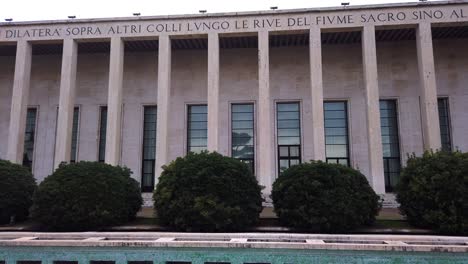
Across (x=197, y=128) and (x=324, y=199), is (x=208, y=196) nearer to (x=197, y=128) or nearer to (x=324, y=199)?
(x=324, y=199)

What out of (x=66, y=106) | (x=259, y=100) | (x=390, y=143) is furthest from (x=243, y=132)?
(x=66, y=106)

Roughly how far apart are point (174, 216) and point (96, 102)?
47.0ft

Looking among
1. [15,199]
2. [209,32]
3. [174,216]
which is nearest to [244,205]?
[174,216]

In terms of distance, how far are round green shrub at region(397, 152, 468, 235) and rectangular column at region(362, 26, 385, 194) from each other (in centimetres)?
623

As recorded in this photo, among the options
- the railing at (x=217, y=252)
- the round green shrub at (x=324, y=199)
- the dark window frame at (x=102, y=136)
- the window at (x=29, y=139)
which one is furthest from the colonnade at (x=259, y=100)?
the railing at (x=217, y=252)

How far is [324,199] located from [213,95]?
411 inches

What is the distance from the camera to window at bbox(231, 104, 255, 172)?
23406 millimetres

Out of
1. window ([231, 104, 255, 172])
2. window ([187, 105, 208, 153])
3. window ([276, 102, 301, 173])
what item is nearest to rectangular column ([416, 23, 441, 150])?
window ([276, 102, 301, 173])

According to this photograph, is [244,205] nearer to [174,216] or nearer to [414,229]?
[174,216]

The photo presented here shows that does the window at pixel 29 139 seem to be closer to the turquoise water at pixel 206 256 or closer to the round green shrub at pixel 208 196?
the round green shrub at pixel 208 196

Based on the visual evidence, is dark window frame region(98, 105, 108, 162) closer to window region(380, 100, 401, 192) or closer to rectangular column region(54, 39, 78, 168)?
rectangular column region(54, 39, 78, 168)

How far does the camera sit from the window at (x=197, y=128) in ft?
78.0

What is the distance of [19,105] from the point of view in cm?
2175

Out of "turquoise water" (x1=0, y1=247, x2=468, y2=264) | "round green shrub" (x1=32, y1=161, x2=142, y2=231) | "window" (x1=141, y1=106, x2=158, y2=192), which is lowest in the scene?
"turquoise water" (x1=0, y1=247, x2=468, y2=264)
